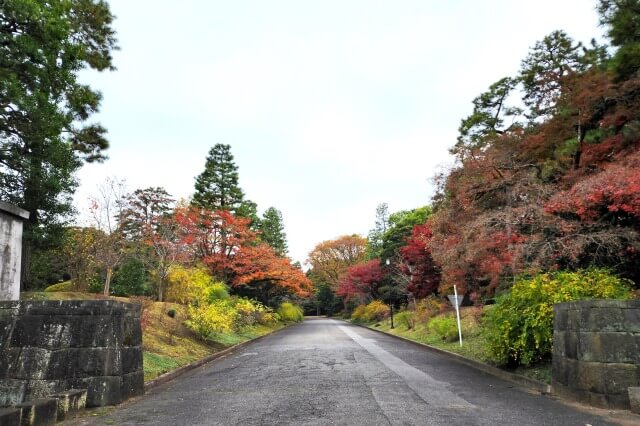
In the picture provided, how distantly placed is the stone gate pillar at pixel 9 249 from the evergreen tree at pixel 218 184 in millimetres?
25577

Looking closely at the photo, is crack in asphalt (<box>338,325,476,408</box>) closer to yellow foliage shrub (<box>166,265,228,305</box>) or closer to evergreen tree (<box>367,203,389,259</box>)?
yellow foliage shrub (<box>166,265,228,305</box>)

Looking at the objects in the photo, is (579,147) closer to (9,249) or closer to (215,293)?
(9,249)

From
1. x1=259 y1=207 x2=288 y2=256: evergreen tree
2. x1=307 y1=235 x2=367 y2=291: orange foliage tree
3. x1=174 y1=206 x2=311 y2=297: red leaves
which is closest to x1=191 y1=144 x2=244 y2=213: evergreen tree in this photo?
x1=174 y1=206 x2=311 y2=297: red leaves

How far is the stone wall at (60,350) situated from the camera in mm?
6465

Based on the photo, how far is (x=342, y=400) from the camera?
22.7ft

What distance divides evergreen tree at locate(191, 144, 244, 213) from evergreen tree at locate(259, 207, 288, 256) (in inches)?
699

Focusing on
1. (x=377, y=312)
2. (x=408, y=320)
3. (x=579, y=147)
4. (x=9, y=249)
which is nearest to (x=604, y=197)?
(x=579, y=147)

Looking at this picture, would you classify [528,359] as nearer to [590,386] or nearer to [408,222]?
[590,386]

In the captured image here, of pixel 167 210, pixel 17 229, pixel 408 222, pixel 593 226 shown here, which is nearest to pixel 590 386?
pixel 593 226

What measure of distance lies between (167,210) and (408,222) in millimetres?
21590

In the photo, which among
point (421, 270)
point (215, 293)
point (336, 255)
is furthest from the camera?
point (336, 255)

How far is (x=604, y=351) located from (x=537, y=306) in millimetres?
2257

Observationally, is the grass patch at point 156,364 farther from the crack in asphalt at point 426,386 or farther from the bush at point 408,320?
the bush at point 408,320

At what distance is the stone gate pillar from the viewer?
24.6 ft
